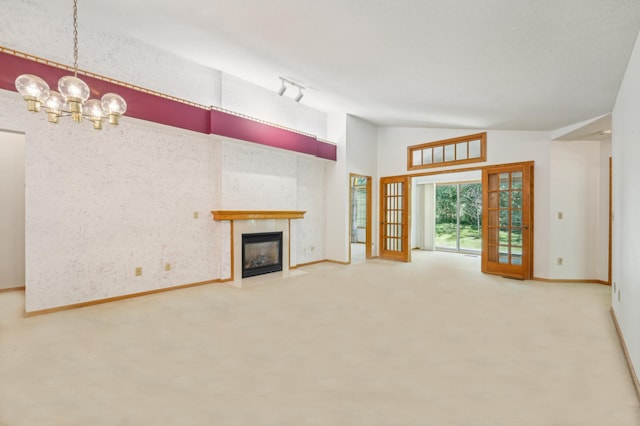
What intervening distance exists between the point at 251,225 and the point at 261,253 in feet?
1.95

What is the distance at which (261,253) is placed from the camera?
5531 millimetres

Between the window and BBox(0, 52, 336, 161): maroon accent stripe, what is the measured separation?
2.49 meters

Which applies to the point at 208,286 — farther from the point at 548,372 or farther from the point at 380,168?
the point at 380,168

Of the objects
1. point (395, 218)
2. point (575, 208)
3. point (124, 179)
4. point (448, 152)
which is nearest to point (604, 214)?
point (575, 208)

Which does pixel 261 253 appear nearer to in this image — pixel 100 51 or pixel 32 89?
pixel 100 51

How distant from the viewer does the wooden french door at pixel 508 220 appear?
5.21 metres

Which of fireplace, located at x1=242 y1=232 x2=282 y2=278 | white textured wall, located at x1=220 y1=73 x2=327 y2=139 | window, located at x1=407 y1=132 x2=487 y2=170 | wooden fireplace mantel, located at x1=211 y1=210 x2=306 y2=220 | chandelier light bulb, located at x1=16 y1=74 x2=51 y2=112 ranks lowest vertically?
fireplace, located at x1=242 y1=232 x2=282 y2=278

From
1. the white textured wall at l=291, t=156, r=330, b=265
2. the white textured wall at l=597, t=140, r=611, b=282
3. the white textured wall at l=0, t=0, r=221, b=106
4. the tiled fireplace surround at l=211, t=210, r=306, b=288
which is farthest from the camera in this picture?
the white textured wall at l=291, t=156, r=330, b=265

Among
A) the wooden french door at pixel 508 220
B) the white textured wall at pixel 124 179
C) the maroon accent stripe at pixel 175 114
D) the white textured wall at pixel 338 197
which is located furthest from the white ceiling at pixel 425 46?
the white textured wall at pixel 338 197

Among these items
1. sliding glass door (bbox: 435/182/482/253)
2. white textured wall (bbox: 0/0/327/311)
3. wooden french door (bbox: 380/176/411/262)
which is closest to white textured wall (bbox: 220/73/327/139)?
white textured wall (bbox: 0/0/327/311)

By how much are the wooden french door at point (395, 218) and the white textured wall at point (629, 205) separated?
158 inches

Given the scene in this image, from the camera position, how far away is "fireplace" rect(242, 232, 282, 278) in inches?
207

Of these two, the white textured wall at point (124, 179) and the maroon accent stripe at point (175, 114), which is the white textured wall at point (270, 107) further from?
the maroon accent stripe at point (175, 114)

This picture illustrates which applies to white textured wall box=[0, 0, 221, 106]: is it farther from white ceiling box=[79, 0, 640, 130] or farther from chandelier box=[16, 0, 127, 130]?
chandelier box=[16, 0, 127, 130]
